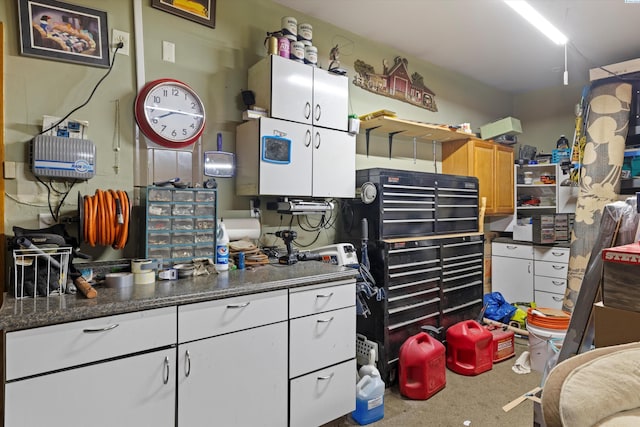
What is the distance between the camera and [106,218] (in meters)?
1.94

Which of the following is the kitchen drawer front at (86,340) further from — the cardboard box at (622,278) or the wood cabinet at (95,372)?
the cardboard box at (622,278)

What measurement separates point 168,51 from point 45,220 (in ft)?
4.13

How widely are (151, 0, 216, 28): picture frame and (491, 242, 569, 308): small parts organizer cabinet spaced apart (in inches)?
158

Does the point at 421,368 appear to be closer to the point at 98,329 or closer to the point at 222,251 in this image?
the point at 222,251

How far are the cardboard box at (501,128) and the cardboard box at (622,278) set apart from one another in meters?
3.17

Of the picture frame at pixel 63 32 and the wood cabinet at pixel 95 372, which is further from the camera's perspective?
the picture frame at pixel 63 32

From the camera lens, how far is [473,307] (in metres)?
3.68

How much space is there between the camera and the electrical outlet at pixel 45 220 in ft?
6.49

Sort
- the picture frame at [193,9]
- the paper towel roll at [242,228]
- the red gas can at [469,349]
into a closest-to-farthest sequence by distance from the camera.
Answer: the picture frame at [193,9], the paper towel roll at [242,228], the red gas can at [469,349]

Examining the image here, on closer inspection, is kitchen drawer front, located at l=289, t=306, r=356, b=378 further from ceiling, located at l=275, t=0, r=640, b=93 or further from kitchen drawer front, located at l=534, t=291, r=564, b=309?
kitchen drawer front, located at l=534, t=291, r=564, b=309

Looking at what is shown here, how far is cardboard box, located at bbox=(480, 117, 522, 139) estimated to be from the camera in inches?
168

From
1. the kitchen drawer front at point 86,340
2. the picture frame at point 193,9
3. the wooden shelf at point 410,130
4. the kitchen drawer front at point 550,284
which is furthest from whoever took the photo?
the kitchen drawer front at point 550,284

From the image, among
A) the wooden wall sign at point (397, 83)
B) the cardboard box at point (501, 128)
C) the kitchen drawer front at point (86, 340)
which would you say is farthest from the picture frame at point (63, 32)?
the cardboard box at point (501, 128)

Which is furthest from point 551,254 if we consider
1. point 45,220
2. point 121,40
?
point 45,220
